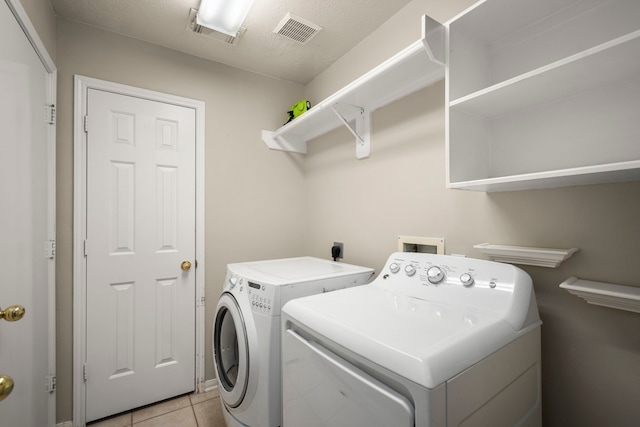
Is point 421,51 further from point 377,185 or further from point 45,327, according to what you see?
point 45,327

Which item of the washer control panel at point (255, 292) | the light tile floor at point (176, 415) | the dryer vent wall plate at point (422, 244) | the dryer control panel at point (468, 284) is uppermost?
the dryer vent wall plate at point (422, 244)

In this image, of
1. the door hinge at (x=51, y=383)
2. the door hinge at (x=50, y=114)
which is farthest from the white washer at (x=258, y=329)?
the door hinge at (x=50, y=114)

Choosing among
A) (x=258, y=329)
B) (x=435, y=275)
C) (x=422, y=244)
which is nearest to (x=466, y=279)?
(x=435, y=275)

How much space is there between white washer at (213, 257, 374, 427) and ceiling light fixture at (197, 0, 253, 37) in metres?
1.47

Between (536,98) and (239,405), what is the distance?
1.95m

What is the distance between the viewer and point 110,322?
1.91m

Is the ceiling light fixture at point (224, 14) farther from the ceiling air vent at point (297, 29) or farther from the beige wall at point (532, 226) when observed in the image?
the beige wall at point (532, 226)

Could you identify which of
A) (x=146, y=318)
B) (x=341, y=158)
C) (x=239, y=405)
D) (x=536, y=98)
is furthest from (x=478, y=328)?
(x=146, y=318)

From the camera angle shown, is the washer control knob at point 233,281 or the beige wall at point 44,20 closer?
the beige wall at point 44,20

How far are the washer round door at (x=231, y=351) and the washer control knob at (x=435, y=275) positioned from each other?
0.92 meters

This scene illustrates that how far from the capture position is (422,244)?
1.62 meters

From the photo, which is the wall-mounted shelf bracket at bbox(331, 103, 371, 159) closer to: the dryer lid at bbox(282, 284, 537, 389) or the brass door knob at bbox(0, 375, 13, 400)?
the dryer lid at bbox(282, 284, 537, 389)

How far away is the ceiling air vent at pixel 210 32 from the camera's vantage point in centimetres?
179

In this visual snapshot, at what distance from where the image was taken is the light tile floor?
1835 mm
